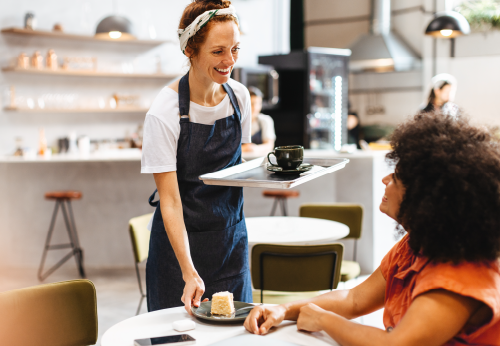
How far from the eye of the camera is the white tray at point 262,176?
106 cm

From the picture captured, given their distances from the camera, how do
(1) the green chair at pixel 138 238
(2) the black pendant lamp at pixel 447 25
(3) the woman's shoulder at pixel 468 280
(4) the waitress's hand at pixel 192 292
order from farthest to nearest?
1. (2) the black pendant lamp at pixel 447 25
2. (1) the green chair at pixel 138 238
3. (4) the waitress's hand at pixel 192 292
4. (3) the woman's shoulder at pixel 468 280

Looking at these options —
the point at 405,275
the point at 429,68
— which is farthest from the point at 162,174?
the point at 429,68

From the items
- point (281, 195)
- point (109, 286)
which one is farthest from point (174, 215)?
point (109, 286)

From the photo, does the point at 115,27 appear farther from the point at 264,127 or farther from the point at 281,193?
the point at 281,193

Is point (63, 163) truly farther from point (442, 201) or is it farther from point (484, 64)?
point (484, 64)

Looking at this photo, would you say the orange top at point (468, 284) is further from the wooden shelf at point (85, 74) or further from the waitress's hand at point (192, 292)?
the wooden shelf at point (85, 74)

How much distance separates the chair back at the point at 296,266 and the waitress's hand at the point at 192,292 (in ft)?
2.88

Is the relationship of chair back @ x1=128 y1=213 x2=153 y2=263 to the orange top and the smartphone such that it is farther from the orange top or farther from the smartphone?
the orange top

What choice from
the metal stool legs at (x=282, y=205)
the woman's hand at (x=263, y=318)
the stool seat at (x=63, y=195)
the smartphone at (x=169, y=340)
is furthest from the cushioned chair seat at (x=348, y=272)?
the stool seat at (x=63, y=195)

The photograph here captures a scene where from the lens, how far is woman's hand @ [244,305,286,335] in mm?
1173

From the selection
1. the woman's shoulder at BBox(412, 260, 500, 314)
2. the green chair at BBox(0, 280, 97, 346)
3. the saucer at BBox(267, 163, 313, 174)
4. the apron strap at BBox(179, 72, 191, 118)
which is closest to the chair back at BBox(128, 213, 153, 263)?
the green chair at BBox(0, 280, 97, 346)

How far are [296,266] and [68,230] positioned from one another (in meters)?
2.86

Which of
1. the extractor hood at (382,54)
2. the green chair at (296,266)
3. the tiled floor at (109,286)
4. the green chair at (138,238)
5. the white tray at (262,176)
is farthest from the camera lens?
the extractor hood at (382,54)

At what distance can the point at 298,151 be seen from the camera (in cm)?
125
